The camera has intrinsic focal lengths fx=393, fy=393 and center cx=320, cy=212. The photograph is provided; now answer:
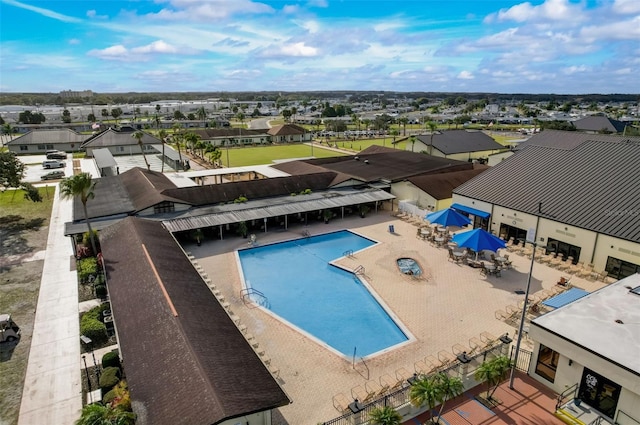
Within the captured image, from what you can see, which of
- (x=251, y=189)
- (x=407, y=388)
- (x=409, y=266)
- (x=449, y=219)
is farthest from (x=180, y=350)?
(x=251, y=189)

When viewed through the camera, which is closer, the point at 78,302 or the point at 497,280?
the point at 78,302

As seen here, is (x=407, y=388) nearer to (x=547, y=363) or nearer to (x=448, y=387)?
(x=448, y=387)

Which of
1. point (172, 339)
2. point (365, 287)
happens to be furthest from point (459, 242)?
point (172, 339)

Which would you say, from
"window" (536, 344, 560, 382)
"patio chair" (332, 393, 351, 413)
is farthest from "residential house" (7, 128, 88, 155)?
"window" (536, 344, 560, 382)

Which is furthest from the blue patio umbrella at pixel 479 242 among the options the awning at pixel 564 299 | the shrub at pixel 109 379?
the shrub at pixel 109 379

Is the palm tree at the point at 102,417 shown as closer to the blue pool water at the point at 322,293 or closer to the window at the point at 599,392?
the blue pool water at the point at 322,293

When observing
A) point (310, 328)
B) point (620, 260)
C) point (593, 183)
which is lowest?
point (310, 328)

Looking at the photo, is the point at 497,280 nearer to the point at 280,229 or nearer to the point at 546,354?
A: the point at 546,354
